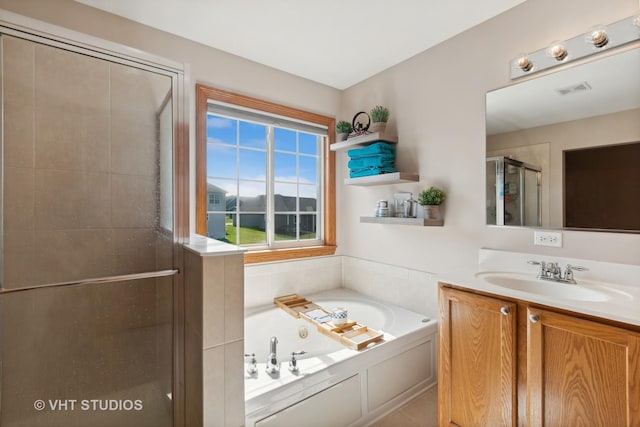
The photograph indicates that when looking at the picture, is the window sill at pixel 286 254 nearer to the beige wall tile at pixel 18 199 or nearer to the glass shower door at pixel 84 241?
the glass shower door at pixel 84 241

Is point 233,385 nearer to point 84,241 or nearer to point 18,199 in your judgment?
point 84,241

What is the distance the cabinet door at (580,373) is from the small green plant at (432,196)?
1.02m

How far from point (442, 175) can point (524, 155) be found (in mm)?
536

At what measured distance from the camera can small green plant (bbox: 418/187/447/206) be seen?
85.0 inches

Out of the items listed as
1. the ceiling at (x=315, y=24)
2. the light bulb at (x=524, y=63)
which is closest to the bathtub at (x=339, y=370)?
the light bulb at (x=524, y=63)

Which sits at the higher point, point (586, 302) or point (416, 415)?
point (586, 302)

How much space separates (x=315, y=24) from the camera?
2.01 metres

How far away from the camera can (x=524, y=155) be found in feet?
5.84

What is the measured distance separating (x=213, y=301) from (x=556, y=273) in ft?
5.46

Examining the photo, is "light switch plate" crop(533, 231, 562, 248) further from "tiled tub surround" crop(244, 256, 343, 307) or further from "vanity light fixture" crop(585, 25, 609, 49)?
"tiled tub surround" crop(244, 256, 343, 307)

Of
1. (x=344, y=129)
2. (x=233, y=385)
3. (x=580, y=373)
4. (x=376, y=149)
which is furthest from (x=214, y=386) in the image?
(x=344, y=129)

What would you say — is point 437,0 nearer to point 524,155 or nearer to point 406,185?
point 524,155

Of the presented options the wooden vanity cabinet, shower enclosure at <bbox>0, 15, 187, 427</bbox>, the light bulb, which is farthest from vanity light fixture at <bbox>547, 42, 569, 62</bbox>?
shower enclosure at <bbox>0, 15, 187, 427</bbox>

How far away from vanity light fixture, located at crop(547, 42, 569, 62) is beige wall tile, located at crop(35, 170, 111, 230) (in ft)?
7.46
